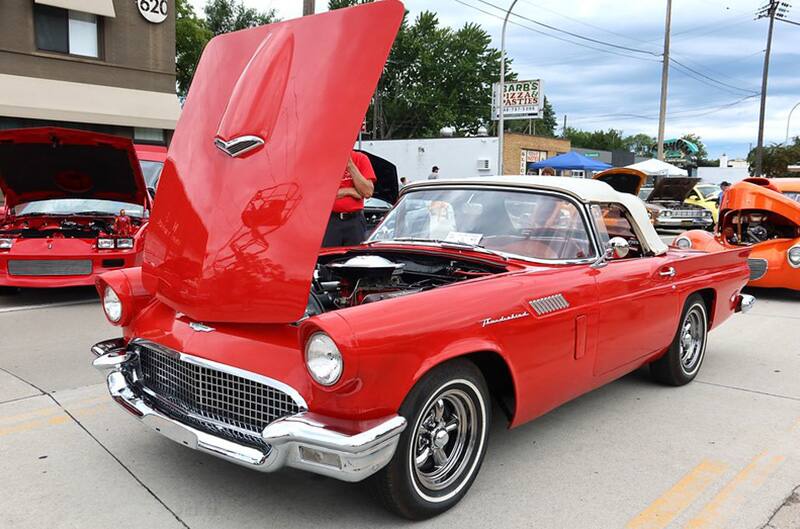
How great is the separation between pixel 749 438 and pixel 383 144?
92.5ft

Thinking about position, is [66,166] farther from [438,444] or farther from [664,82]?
[664,82]

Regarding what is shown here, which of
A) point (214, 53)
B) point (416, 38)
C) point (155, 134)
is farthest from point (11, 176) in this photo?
point (416, 38)

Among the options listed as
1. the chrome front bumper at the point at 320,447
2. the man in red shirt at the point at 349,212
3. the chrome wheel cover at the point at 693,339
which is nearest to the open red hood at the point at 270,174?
the chrome front bumper at the point at 320,447

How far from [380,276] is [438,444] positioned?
1111 mm

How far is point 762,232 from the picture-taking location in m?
8.82

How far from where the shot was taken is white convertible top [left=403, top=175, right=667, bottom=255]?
408cm

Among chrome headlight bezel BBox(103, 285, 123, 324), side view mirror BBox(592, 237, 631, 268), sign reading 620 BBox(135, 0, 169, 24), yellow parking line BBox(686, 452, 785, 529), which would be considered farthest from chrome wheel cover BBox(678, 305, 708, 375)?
sign reading 620 BBox(135, 0, 169, 24)

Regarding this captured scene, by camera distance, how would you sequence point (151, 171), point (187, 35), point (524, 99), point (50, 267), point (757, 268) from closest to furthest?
point (757, 268), point (50, 267), point (151, 171), point (524, 99), point (187, 35)

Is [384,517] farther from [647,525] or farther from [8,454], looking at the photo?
[8,454]

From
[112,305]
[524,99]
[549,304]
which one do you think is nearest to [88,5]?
[524,99]

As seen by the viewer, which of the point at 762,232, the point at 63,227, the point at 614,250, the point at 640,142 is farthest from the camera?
the point at 640,142

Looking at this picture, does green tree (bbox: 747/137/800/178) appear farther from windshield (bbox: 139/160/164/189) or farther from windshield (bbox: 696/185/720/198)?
windshield (bbox: 139/160/164/189)

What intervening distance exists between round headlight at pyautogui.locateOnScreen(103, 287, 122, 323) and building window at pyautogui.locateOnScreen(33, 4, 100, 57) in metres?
18.3

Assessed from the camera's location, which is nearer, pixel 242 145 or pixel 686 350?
pixel 242 145
